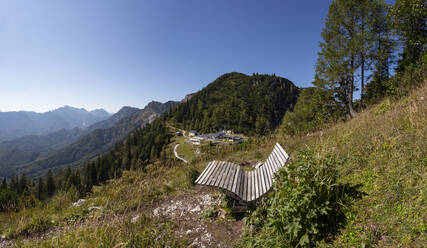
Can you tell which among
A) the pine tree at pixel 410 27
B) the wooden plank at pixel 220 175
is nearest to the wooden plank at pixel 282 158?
the wooden plank at pixel 220 175

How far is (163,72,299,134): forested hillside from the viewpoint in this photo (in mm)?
97062

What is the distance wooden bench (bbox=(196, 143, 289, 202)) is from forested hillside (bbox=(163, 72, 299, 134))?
73675 mm

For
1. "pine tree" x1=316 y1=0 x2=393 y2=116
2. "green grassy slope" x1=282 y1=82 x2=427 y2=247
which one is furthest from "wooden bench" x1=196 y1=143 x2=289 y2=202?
"pine tree" x1=316 y1=0 x2=393 y2=116

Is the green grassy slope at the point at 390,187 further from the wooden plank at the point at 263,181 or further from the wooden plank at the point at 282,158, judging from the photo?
the wooden plank at the point at 263,181

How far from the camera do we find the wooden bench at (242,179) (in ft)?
11.9

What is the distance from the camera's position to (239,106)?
384 ft

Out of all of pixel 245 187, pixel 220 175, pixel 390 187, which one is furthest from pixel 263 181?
pixel 390 187

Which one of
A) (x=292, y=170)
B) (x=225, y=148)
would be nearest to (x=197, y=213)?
(x=292, y=170)

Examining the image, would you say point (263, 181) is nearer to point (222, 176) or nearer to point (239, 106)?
point (222, 176)

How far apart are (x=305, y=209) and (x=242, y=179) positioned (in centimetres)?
219

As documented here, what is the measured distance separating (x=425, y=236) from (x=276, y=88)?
5962 inches

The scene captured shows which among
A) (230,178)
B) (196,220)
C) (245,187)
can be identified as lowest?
(196,220)

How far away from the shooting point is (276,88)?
14025cm

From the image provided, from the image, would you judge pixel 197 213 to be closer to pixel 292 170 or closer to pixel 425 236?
pixel 292 170
